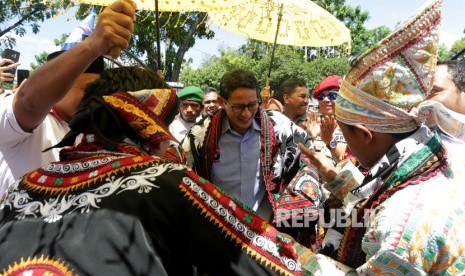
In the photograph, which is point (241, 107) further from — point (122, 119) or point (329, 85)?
point (122, 119)

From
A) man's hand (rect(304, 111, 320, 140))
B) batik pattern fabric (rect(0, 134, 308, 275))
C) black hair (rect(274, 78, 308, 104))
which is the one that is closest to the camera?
batik pattern fabric (rect(0, 134, 308, 275))

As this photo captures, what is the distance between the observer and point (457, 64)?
A: 2.80m

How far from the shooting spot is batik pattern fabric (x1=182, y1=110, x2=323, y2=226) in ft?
10.5

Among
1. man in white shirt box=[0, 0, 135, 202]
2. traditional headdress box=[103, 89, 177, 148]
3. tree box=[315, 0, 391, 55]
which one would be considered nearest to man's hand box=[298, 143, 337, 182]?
traditional headdress box=[103, 89, 177, 148]

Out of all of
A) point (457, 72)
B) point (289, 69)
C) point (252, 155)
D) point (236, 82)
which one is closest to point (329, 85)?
point (236, 82)

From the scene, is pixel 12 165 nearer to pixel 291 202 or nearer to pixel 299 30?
pixel 291 202

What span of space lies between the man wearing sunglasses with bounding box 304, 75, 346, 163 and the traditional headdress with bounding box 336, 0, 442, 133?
5.42ft

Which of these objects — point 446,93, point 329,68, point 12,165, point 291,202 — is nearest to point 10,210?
point 12,165

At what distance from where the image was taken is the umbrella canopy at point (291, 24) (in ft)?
15.0

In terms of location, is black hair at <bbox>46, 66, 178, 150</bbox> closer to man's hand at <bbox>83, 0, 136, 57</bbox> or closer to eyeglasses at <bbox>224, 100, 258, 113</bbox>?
man's hand at <bbox>83, 0, 136, 57</bbox>

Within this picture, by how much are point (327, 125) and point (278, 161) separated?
0.47 m

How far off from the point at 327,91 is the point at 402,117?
11.3 feet

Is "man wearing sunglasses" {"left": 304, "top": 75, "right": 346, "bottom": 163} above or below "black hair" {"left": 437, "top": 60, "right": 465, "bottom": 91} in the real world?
below

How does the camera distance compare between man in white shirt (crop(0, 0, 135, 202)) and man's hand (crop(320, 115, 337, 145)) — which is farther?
man's hand (crop(320, 115, 337, 145))
